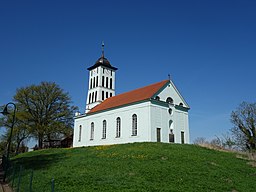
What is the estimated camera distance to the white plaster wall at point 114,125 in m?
31.0

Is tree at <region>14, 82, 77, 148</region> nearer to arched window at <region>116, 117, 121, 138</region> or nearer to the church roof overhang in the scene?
the church roof overhang

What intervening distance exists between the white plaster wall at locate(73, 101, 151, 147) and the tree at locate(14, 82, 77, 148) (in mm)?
4789

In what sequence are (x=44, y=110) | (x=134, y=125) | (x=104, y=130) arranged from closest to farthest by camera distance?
(x=134, y=125) < (x=104, y=130) < (x=44, y=110)

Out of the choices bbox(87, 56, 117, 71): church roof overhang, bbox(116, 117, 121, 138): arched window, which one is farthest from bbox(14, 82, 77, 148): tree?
bbox(116, 117, 121, 138): arched window

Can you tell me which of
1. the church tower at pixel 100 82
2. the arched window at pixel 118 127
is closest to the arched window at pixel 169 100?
the arched window at pixel 118 127

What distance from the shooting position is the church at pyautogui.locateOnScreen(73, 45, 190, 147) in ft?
102

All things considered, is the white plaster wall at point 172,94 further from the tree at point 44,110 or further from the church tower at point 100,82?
the tree at point 44,110

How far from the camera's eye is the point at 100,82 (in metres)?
48.9

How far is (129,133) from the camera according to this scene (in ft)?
107

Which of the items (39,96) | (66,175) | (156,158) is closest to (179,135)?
(156,158)

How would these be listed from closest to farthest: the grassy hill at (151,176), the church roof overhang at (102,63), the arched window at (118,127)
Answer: the grassy hill at (151,176) → the arched window at (118,127) → the church roof overhang at (102,63)

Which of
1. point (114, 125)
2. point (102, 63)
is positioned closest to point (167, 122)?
point (114, 125)

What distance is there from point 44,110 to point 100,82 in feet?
40.8

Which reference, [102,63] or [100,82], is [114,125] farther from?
[102,63]
